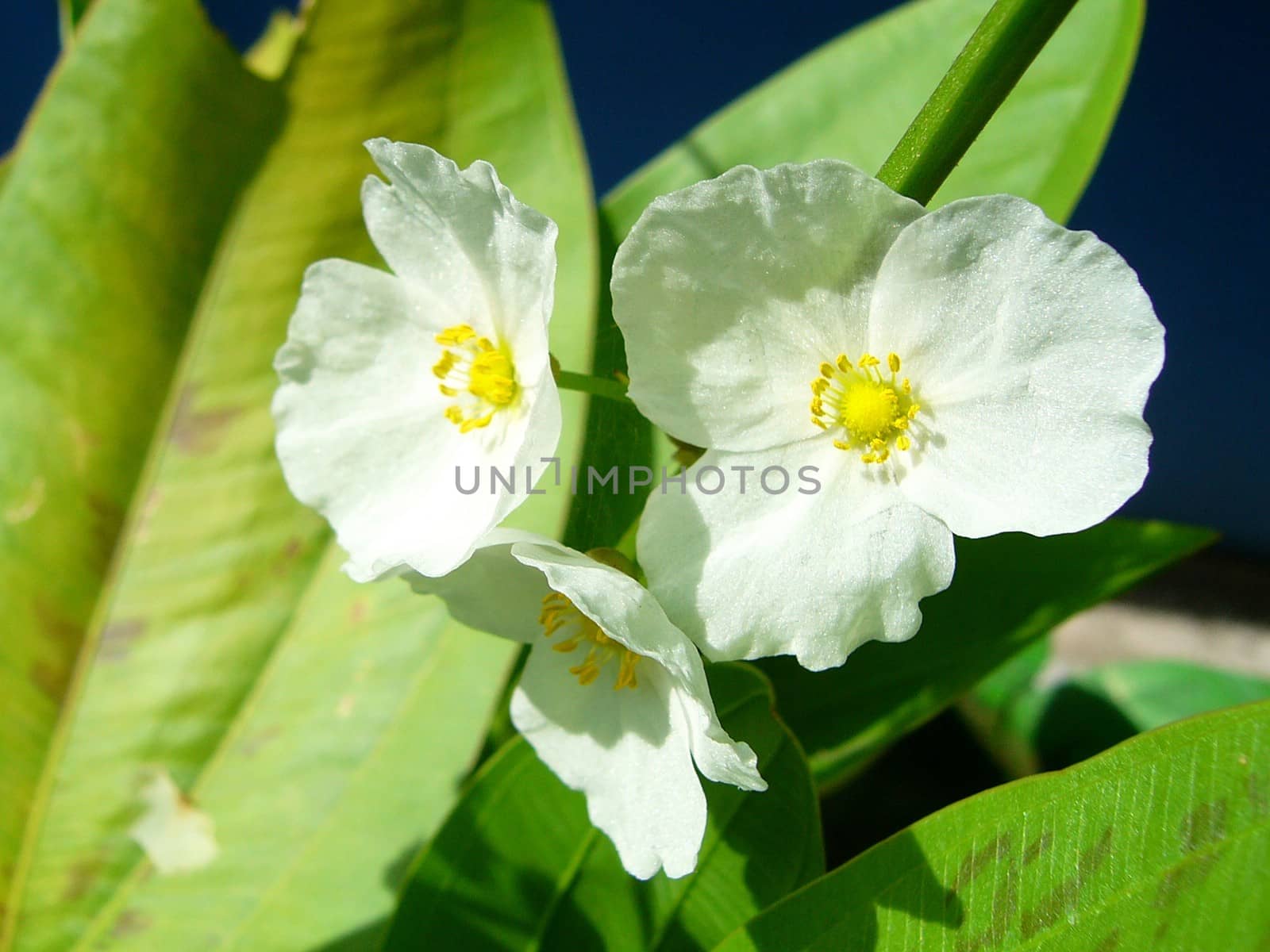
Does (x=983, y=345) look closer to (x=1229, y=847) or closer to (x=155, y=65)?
(x=1229, y=847)

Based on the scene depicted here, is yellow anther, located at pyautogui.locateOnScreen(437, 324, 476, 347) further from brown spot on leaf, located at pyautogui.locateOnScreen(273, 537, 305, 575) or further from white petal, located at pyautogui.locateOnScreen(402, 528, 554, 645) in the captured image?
brown spot on leaf, located at pyautogui.locateOnScreen(273, 537, 305, 575)

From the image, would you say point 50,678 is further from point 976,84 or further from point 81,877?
point 976,84

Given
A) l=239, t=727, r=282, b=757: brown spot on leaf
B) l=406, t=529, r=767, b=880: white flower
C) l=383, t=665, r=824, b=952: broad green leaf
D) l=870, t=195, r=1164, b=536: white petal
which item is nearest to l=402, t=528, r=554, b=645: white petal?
l=406, t=529, r=767, b=880: white flower

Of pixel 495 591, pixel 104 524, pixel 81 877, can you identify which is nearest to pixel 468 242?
pixel 495 591

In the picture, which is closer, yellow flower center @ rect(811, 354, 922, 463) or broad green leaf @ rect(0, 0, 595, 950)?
yellow flower center @ rect(811, 354, 922, 463)

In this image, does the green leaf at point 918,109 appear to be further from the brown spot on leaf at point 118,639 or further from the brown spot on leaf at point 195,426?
the brown spot on leaf at point 118,639

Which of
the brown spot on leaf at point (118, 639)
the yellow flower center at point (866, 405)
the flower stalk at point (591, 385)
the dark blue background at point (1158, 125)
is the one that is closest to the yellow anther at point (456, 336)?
the flower stalk at point (591, 385)
